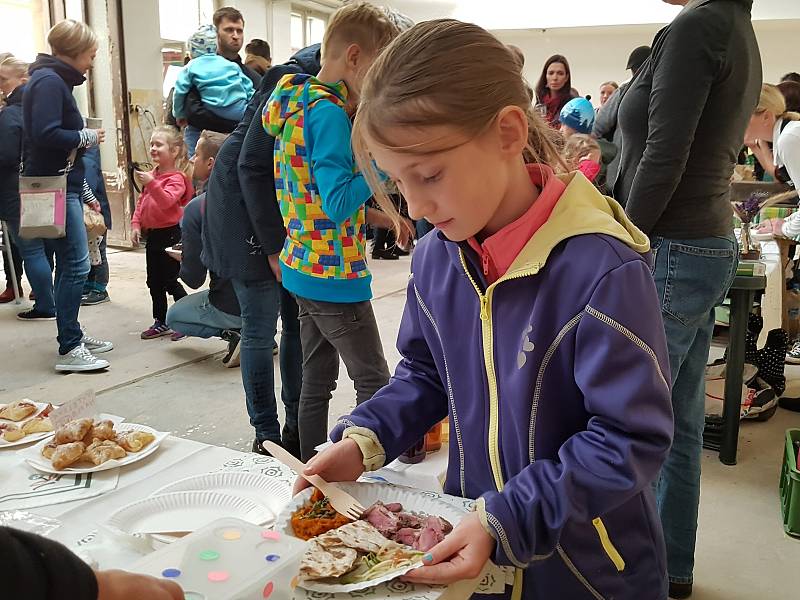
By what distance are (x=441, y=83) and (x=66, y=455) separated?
0.95 metres

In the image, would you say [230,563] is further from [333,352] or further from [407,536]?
[333,352]

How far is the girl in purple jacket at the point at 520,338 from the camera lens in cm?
94

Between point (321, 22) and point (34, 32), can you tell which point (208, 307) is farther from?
point (321, 22)

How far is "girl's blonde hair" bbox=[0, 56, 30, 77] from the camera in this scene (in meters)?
4.92

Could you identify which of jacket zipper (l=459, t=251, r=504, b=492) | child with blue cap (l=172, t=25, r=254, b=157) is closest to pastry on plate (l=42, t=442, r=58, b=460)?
jacket zipper (l=459, t=251, r=504, b=492)

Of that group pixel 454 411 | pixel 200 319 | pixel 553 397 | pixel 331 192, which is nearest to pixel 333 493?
pixel 454 411

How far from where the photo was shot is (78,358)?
13.4 ft

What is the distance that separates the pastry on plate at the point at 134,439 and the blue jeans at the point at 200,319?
2.62 m

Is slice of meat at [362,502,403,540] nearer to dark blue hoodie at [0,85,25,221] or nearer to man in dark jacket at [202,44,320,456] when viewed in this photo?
man in dark jacket at [202,44,320,456]

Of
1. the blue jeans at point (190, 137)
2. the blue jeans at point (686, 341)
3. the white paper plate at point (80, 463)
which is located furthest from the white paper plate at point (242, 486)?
the blue jeans at point (190, 137)

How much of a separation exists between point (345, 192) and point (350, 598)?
4.57 feet

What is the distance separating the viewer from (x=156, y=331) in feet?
15.6

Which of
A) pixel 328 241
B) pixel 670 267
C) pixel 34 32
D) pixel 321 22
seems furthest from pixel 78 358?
pixel 321 22

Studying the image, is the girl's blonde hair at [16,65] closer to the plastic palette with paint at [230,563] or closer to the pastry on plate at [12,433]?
the pastry on plate at [12,433]
